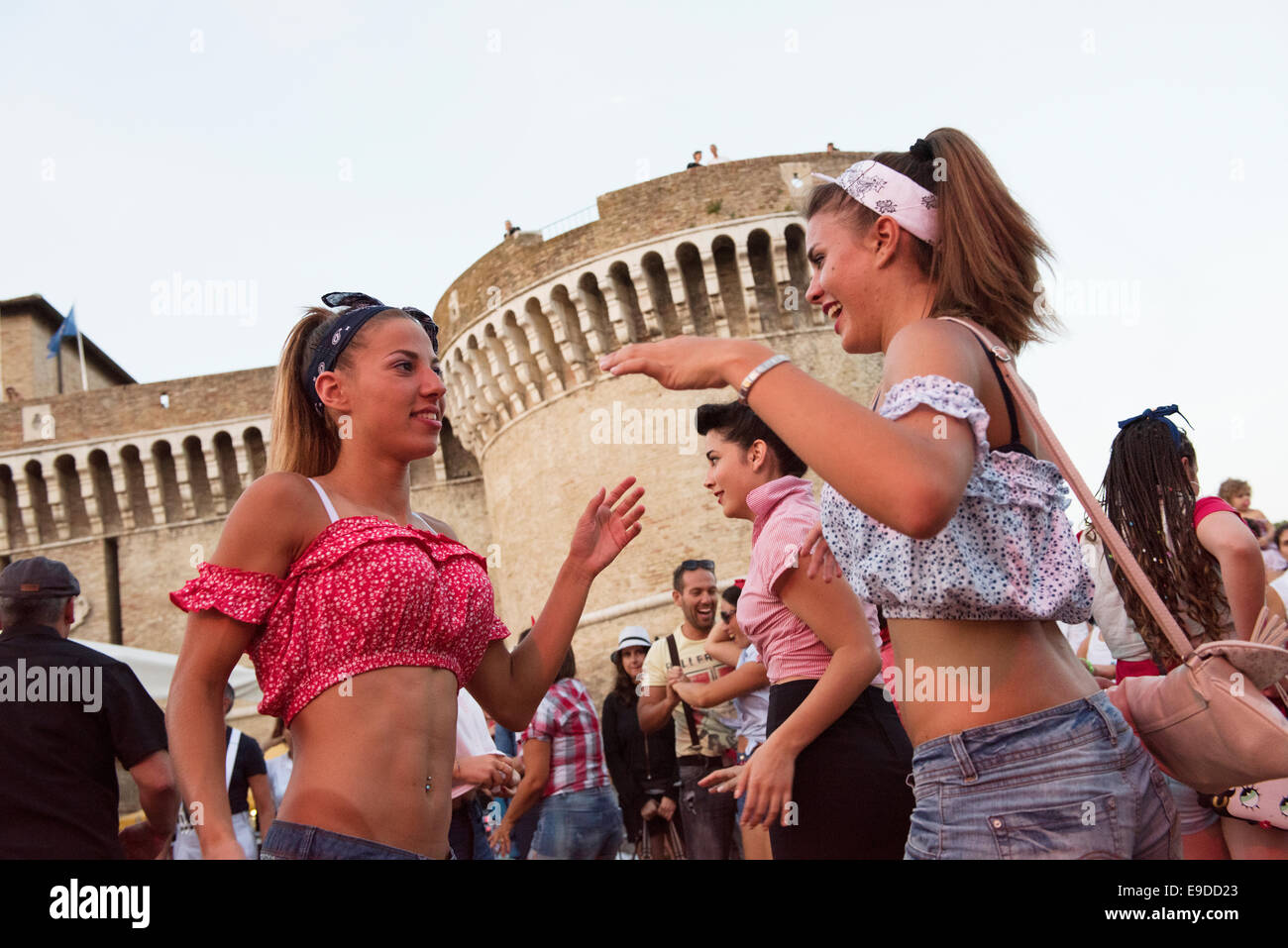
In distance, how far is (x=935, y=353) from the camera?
1.64 metres

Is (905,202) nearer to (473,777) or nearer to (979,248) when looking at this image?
(979,248)

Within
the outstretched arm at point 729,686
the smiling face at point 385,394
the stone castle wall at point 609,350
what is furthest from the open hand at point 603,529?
the stone castle wall at point 609,350

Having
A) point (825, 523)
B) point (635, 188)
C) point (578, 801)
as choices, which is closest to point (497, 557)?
point (635, 188)

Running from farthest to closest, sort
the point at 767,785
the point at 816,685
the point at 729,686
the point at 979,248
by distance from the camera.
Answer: the point at 729,686
the point at 816,685
the point at 767,785
the point at 979,248

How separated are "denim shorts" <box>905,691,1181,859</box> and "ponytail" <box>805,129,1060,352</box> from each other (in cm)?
62

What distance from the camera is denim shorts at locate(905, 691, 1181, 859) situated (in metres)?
1.58

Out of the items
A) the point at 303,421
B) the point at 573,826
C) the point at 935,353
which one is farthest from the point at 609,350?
the point at 935,353

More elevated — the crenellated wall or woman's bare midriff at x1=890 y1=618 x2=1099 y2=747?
the crenellated wall

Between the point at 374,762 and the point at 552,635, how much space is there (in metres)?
0.63

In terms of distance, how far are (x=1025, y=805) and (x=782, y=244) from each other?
16.7 meters

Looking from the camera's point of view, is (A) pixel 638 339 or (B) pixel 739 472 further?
(A) pixel 638 339

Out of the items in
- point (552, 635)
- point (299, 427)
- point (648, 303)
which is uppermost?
point (648, 303)

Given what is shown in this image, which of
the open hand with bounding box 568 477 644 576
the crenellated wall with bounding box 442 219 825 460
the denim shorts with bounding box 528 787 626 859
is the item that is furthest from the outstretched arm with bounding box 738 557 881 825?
the crenellated wall with bounding box 442 219 825 460

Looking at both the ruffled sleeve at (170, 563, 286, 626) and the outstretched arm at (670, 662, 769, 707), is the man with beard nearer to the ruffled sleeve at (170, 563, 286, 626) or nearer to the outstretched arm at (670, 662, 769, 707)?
the outstretched arm at (670, 662, 769, 707)
